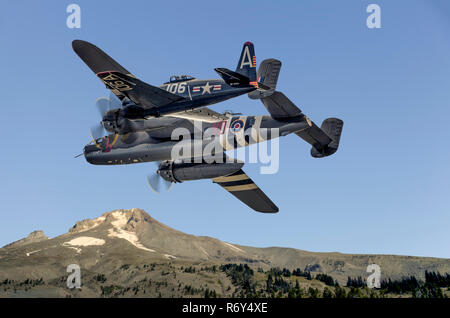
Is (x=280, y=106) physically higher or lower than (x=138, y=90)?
lower

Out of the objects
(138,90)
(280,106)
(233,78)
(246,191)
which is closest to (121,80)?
(138,90)

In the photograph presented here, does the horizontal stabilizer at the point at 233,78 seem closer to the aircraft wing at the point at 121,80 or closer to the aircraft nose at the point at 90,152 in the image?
the aircraft wing at the point at 121,80

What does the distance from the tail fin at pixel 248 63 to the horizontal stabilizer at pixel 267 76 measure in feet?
3.72

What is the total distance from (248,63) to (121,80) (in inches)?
333

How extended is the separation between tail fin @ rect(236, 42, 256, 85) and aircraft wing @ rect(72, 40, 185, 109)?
14.5 feet

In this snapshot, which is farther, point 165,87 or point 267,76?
point 165,87

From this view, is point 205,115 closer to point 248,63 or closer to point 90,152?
point 248,63

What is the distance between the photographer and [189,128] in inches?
1277

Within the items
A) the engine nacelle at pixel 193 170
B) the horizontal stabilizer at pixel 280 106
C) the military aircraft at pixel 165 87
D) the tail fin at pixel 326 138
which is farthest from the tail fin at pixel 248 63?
the engine nacelle at pixel 193 170
